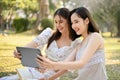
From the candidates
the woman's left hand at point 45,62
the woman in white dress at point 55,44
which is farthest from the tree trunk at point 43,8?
the woman's left hand at point 45,62

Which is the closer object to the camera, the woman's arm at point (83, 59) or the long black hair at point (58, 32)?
the woman's arm at point (83, 59)

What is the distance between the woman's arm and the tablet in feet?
0.42

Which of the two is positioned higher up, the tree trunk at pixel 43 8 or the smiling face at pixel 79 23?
the smiling face at pixel 79 23

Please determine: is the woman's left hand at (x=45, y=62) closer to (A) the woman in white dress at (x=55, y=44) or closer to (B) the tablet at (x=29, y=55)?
(B) the tablet at (x=29, y=55)

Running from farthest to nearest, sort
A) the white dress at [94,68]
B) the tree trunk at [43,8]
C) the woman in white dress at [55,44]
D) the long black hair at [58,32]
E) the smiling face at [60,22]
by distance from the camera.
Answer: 1. the tree trunk at [43,8]
2. the woman in white dress at [55,44]
3. the smiling face at [60,22]
4. the long black hair at [58,32]
5. the white dress at [94,68]

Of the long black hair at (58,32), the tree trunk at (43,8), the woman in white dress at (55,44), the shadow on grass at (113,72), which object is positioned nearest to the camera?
the long black hair at (58,32)

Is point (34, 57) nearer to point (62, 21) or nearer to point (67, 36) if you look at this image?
point (62, 21)

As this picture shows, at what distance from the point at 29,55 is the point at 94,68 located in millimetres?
611

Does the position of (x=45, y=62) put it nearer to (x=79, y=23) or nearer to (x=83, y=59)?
(x=83, y=59)

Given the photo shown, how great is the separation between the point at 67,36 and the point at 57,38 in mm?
120

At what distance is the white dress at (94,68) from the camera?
2877mm

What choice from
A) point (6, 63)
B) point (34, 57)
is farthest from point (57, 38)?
point (6, 63)

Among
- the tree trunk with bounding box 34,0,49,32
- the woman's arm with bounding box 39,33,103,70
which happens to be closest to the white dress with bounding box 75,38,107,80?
the woman's arm with bounding box 39,33,103,70

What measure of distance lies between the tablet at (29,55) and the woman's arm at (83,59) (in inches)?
5.1
